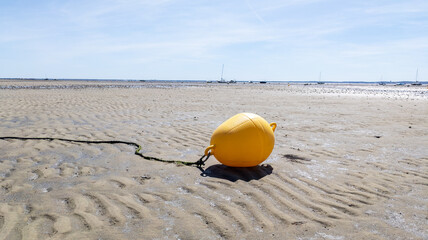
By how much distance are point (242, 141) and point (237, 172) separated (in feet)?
1.52

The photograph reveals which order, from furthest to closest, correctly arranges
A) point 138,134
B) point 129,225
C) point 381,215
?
point 138,134 < point 381,215 < point 129,225

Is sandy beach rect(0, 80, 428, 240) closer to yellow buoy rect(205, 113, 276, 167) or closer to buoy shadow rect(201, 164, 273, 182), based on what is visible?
buoy shadow rect(201, 164, 273, 182)

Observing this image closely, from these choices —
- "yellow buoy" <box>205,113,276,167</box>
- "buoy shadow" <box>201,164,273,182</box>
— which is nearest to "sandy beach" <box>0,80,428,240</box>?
"buoy shadow" <box>201,164,273,182</box>

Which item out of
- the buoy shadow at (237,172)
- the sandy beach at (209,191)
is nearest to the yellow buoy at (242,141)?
the buoy shadow at (237,172)

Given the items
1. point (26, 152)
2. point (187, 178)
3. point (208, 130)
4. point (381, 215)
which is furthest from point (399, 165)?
point (26, 152)

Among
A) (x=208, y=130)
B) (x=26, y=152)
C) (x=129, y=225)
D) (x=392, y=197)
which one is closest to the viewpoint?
(x=129, y=225)

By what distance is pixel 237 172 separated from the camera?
4.33 meters

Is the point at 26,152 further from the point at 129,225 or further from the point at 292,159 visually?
the point at 292,159

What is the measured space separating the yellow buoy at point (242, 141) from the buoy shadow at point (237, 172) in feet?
0.30

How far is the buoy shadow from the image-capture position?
4.13 meters

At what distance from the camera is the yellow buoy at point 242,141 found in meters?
4.21

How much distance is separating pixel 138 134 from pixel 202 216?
14.6ft

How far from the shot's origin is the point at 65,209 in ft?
10.5

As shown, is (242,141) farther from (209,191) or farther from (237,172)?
(209,191)
